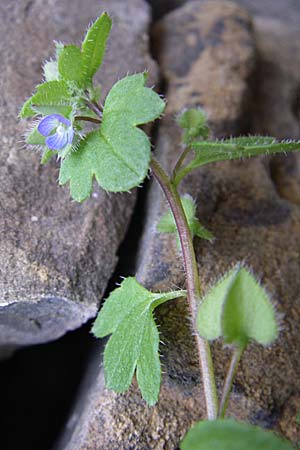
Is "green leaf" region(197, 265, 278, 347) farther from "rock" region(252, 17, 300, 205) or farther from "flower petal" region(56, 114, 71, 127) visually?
"rock" region(252, 17, 300, 205)

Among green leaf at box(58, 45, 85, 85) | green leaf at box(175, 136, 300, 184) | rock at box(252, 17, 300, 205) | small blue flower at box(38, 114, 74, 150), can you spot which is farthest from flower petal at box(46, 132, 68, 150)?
rock at box(252, 17, 300, 205)

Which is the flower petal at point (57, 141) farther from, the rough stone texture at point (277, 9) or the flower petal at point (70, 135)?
the rough stone texture at point (277, 9)

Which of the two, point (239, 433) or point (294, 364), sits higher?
point (239, 433)

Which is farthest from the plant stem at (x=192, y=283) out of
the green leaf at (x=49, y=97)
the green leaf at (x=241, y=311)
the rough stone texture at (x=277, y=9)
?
the rough stone texture at (x=277, y=9)

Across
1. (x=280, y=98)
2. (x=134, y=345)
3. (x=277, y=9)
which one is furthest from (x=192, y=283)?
(x=277, y=9)

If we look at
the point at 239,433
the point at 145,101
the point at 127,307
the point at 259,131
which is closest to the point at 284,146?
the point at 145,101

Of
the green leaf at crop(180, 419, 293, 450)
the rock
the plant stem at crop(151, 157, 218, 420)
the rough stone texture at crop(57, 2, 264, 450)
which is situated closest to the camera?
the green leaf at crop(180, 419, 293, 450)

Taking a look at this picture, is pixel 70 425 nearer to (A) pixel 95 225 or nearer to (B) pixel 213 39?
(A) pixel 95 225
